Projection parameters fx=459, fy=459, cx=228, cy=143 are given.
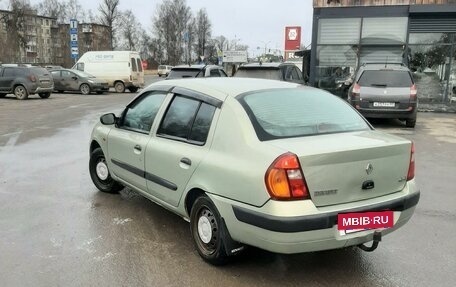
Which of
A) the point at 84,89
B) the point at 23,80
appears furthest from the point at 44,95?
the point at 84,89

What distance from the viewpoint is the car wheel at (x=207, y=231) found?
→ 3703 millimetres

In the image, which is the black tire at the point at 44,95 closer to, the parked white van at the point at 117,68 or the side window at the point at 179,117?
the parked white van at the point at 117,68

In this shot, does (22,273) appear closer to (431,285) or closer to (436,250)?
(431,285)

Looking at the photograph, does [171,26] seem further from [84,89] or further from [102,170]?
[102,170]

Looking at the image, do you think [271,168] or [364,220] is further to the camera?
[364,220]

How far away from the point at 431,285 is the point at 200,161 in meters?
2.05

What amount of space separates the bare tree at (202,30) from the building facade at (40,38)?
73.8 ft

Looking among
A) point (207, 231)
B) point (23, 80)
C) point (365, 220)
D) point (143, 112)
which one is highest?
point (143, 112)

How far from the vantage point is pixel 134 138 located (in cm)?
487

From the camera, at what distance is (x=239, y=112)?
→ 3.72 meters

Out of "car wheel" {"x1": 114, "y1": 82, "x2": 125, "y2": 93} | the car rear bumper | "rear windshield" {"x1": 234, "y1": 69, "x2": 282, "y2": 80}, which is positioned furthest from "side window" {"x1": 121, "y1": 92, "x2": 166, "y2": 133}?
"car wheel" {"x1": 114, "y1": 82, "x2": 125, "y2": 93}

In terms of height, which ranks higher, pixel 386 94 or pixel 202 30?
pixel 202 30

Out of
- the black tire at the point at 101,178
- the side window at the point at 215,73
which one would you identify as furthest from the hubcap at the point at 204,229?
the side window at the point at 215,73

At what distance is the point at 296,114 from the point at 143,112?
1863mm
